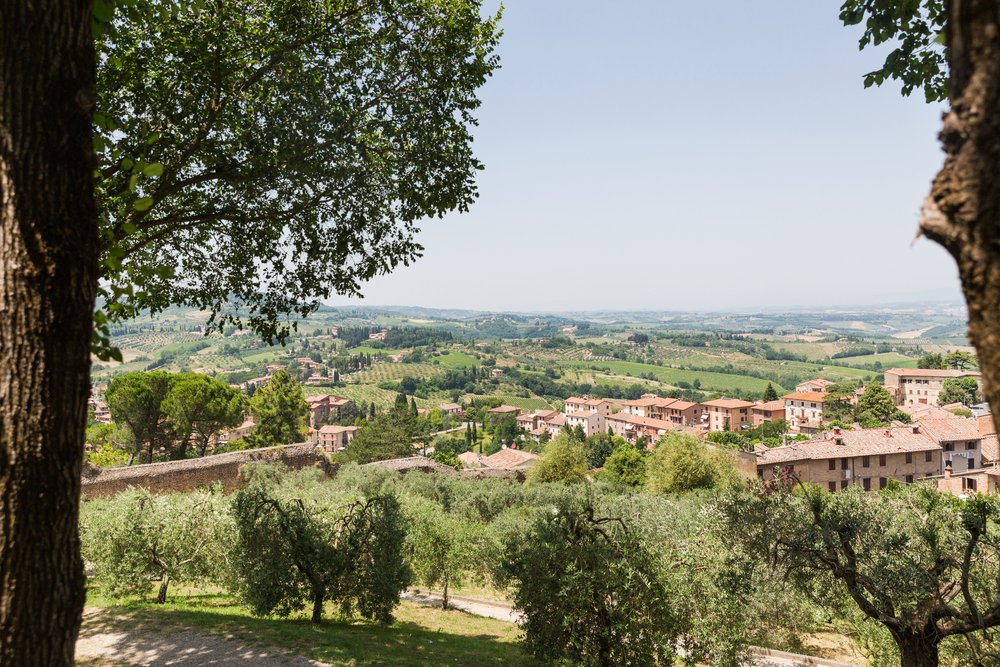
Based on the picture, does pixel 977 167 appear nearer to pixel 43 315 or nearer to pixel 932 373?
pixel 43 315

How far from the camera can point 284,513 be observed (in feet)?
38.4

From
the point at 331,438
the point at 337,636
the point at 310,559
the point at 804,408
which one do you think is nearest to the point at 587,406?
the point at 804,408

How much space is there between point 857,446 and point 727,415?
5684cm

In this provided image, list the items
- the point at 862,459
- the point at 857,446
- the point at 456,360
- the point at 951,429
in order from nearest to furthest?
the point at 862,459 < the point at 857,446 < the point at 951,429 < the point at 456,360

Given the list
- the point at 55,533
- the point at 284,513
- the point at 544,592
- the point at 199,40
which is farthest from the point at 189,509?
the point at 55,533

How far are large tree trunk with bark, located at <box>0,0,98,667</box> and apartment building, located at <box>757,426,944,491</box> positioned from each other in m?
42.4

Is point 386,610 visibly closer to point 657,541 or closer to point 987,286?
point 657,541

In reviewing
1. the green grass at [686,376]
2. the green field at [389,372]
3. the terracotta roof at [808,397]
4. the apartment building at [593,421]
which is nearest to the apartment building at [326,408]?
the green field at [389,372]

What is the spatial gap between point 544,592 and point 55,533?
772cm

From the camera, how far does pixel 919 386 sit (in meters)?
94.2

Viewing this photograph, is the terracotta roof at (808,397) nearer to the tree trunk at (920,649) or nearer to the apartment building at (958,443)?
the apartment building at (958,443)

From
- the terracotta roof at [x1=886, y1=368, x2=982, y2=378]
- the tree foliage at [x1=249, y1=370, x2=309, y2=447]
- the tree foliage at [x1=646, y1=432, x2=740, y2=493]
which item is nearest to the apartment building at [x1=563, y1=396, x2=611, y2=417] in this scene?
the terracotta roof at [x1=886, y1=368, x2=982, y2=378]

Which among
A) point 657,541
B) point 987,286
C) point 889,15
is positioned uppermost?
point 889,15

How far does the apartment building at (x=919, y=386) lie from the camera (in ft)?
299
